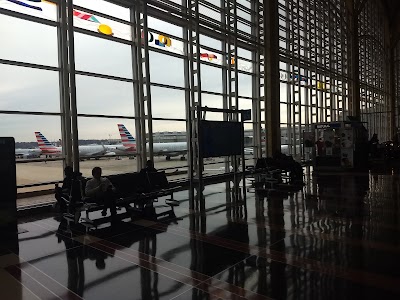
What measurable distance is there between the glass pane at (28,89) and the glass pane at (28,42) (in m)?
0.24

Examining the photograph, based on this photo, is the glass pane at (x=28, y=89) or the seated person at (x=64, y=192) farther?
the glass pane at (x=28, y=89)

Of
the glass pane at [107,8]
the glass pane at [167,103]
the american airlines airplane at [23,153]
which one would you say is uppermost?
the glass pane at [107,8]

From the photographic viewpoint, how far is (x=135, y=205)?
6953 millimetres

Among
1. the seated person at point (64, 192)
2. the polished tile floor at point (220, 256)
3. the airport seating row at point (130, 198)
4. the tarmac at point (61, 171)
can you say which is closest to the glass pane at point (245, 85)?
the tarmac at point (61, 171)

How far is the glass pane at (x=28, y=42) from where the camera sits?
21.2 feet

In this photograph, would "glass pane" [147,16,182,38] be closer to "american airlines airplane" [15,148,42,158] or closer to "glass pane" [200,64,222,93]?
"glass pane" [200,64,222,93]

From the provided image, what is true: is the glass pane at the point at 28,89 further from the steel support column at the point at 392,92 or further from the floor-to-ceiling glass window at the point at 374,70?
the steel support column at the point at 392,92

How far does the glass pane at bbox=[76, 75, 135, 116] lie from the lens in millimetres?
7511

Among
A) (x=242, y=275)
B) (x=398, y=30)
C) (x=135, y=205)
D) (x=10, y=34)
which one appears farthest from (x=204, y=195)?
(x=398, y=30)

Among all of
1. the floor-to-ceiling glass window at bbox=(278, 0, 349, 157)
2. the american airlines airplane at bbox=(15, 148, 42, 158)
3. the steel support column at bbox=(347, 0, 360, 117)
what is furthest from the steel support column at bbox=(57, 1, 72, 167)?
the steel support column at bbox=(347, 0, 360, 117)

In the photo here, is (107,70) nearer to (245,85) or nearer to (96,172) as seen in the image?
(96,172)

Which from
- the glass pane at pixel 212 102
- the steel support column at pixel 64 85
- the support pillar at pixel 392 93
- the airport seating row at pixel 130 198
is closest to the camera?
the airport seating row at pixel 130 198

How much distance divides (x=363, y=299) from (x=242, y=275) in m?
1.12

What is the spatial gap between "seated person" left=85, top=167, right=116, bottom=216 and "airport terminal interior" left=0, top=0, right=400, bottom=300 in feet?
0.09
